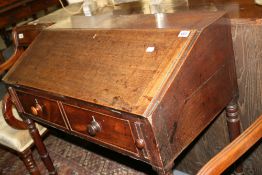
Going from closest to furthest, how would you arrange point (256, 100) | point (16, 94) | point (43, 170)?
point (256, 100) < point (16, 94) < point (43, 170)

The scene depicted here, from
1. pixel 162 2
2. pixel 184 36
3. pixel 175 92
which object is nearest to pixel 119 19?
pixel 162 2

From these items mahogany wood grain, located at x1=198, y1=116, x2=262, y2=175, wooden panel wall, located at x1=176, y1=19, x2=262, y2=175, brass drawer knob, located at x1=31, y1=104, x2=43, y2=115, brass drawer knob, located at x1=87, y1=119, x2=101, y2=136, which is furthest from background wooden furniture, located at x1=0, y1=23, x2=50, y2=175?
mahogany wood grain, located at x1=198, y1=116, x2=262, y2=175

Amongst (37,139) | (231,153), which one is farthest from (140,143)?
(37,139)

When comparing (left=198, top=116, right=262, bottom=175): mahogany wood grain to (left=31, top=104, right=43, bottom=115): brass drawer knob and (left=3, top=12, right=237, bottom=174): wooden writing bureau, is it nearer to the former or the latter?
(left=3, top=12, right=237, bottom=174): wooden writing bureau

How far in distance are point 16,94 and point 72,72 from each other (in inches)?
20.6

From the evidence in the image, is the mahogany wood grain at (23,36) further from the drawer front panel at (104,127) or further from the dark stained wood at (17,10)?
the dark stained wood at (17,10)

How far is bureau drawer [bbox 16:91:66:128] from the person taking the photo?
147 cm

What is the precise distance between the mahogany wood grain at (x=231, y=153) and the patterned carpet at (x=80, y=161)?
1.22 m

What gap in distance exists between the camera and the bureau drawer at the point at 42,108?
147 cm

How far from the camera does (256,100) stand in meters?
1.48

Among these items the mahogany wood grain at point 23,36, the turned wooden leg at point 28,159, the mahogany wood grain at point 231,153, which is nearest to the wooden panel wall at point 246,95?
the mahogany wood grain at point 231,153

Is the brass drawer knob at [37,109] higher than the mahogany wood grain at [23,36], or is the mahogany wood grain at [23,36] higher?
Answer: the mahogany wood grain at [23,36]

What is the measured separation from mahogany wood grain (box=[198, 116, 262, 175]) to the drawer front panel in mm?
307

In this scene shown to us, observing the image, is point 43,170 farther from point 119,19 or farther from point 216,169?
point 216,169
